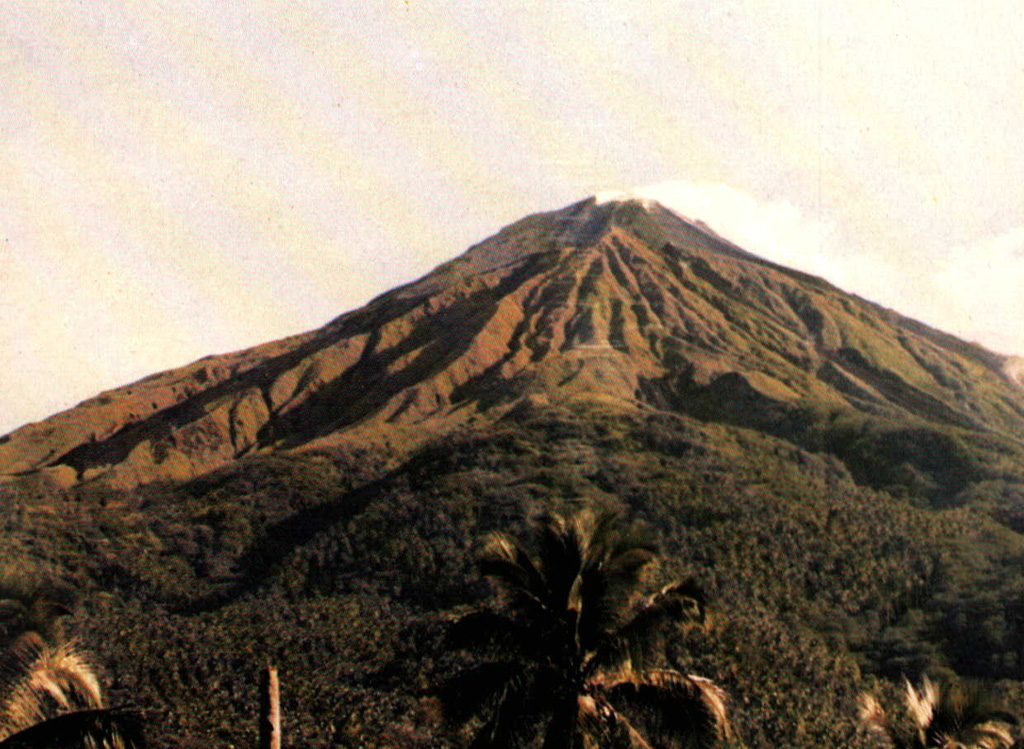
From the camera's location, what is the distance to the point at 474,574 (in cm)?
5691

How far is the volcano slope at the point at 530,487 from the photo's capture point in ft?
219

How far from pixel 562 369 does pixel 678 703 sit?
11716 centimetres

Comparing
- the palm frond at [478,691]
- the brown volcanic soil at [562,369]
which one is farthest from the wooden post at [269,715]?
the brown volcanic soil at [562,369]

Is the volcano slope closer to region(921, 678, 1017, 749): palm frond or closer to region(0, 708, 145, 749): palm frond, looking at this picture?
region(0, 708, 145, 749): palm frond

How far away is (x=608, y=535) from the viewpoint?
56.0 feet

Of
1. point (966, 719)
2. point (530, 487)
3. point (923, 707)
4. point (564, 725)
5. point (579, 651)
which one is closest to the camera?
point (966, 719)

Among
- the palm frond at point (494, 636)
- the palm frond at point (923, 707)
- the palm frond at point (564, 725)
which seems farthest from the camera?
the palm frond at point (494, 636)

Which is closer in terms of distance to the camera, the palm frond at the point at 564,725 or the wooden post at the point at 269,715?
the wooden post at the point at 269,715

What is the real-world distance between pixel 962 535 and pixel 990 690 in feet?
291

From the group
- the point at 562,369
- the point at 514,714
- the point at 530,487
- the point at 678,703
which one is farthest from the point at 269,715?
the point at 562,369

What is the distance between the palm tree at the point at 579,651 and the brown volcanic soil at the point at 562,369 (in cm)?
9821

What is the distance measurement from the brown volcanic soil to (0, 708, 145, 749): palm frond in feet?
338

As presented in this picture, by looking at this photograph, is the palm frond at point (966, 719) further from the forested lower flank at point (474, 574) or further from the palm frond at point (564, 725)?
the forested lower flank at point (474, 574)

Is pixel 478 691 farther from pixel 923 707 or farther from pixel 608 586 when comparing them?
pixel 923 707
